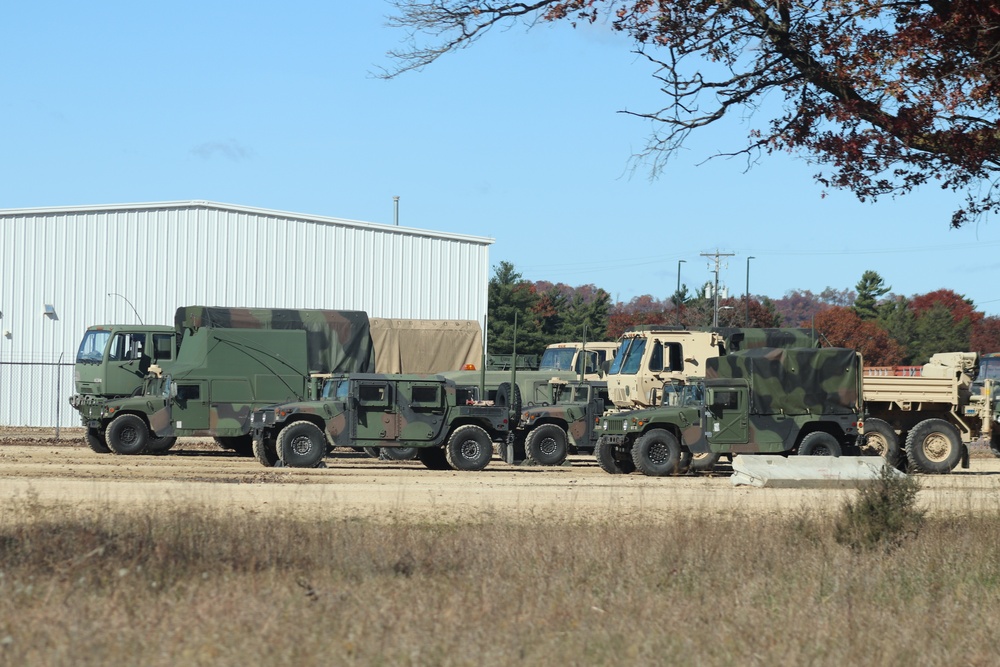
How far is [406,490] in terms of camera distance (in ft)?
59.2

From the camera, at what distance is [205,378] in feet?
80.2

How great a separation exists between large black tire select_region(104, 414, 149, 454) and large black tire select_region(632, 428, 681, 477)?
969 centimetres

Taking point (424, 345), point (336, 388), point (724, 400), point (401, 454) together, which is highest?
point (424, 345)

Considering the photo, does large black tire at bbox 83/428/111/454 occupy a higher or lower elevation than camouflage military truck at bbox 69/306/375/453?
lower

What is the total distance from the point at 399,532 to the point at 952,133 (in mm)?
6217

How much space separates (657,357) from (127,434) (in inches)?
410

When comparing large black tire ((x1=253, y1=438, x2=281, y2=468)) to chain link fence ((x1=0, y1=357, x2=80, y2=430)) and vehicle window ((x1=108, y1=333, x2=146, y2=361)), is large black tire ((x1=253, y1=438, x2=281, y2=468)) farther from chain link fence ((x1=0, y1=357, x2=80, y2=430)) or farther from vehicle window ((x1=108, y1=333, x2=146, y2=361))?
chain link fence ((x1=0, y1=357, x2=80, y2=430))

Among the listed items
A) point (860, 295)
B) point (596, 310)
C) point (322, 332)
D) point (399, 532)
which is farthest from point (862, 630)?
point (860, 295)

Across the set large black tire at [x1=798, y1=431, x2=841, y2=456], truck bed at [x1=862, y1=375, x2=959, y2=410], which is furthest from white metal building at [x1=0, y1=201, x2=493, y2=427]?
large black tire at [x1=798, y1=431, x2=841, y2=456]

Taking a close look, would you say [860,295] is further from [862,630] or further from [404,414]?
[862,630]

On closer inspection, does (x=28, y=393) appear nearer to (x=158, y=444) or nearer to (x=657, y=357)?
(x=158, y=444)

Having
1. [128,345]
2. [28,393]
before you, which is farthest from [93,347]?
A: [28,393]

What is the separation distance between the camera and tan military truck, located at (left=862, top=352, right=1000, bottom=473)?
917 inches

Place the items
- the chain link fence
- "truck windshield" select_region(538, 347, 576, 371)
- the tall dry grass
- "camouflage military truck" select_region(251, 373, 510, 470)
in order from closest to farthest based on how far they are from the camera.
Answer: the tall dry grass, "camouflage military truck" select_region(251, 373, 510, 470), "truck windshield" select_region(538, 347, 576, 371), the chain link fence
